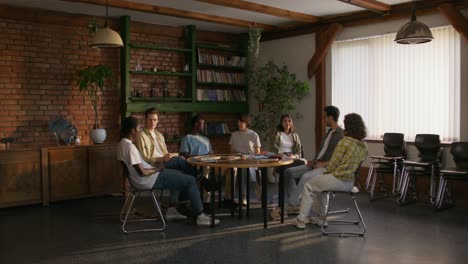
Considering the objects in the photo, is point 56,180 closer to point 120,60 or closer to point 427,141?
point 120,60

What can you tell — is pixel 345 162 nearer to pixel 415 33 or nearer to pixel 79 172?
pixel 415 33

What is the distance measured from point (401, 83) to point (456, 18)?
1.31m

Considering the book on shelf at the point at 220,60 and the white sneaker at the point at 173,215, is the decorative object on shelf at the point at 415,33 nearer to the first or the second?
the white sneaker at the point at 173,215

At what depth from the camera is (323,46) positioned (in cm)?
877

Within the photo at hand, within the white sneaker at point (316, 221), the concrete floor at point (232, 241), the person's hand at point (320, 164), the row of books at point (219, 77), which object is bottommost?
the concrete floor at point (232, 241)

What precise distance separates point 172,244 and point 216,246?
45 cm

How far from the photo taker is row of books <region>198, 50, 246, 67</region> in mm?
9430

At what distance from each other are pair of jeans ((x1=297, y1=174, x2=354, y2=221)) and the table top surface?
37cm

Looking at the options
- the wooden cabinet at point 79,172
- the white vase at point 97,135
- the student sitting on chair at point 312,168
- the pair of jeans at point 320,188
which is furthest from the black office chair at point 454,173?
the white vase at point 97,135

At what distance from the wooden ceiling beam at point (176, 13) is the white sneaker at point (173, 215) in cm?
302

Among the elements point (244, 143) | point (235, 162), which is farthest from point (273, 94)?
point (235, 162)

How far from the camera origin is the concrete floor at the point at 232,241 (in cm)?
450

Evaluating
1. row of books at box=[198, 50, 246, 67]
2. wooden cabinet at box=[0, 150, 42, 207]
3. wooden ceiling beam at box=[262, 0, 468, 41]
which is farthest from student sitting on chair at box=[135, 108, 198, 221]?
wooden ceiling beam at box=[262, 0, 468, 41]

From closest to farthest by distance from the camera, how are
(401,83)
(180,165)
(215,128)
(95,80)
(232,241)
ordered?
(232,241), (180,165), (95,80), (401,83), (215,128)
